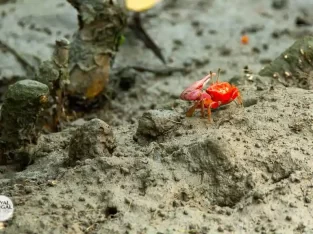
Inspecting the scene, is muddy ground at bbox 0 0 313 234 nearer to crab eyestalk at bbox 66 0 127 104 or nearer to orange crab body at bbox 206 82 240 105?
orange crab body at bbox 206 82 240 105

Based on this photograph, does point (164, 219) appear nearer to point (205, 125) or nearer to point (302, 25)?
point (205, 125)

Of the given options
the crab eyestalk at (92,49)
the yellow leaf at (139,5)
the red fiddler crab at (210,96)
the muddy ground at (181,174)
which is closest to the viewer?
the muddy ground at (181,174)

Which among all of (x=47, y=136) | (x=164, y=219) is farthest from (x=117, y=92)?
(x=164, y=219)

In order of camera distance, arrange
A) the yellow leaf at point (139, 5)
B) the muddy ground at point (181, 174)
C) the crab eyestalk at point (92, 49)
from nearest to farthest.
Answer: the muddy ground at point (181, 174) → the crab eyestalk at point (92, 49) → the yellow leaf at point (139, 5)

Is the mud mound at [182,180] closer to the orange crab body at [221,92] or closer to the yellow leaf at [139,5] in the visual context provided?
the orange crab body at [221,92]

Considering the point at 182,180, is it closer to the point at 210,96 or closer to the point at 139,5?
the point at 210,96

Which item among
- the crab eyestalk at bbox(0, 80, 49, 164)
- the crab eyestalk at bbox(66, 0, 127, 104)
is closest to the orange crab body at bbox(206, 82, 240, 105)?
the crab eyestalk at bbox(0, 80, 49, 164)

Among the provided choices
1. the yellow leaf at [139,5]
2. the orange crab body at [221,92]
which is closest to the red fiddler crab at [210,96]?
the orange crab body at [221,92]
